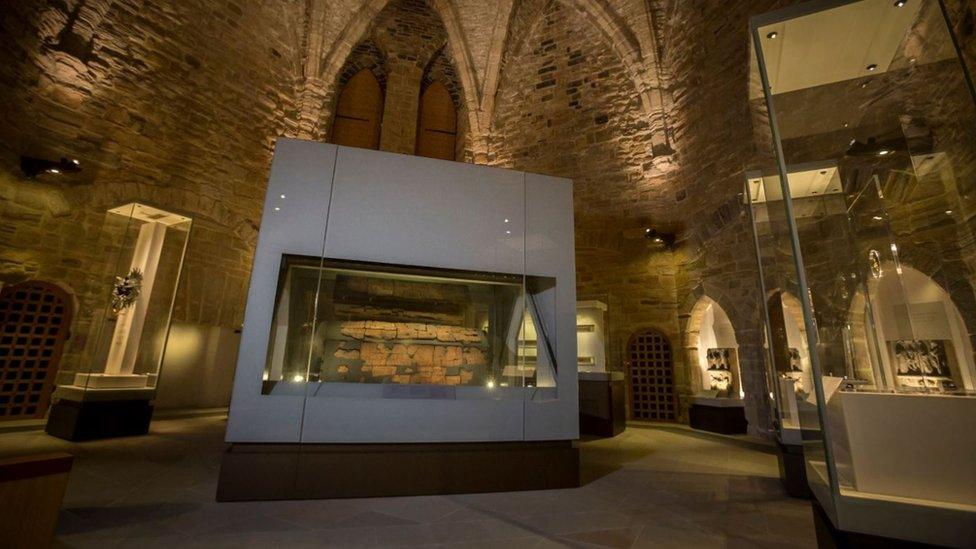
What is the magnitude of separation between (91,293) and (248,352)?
5944 millimetres

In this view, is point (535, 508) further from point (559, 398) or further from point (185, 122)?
point (185, 122)

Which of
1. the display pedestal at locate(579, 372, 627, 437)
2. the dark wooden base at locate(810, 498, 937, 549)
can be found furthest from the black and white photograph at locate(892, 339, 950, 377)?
the display pedestal at locate(579, 372, 627, 437)

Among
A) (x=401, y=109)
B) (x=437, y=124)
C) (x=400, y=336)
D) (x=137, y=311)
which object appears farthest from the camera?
(x=437, y=124)

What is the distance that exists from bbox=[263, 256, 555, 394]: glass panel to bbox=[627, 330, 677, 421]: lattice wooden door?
5.73m

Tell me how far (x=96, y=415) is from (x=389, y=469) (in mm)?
4102

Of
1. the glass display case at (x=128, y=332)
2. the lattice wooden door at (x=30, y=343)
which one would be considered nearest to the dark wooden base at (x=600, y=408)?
the glass display case at (x=128, y=332)

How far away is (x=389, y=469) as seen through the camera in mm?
2830

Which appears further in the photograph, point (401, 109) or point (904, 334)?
point (401, 109)

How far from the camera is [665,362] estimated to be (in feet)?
26.0

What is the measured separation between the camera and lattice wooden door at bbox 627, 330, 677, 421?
25.7 feet

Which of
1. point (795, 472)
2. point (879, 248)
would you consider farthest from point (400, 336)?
point (795, 472)

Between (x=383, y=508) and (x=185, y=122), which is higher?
(x=185, y=122)

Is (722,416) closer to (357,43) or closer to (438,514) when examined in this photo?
(438,514)

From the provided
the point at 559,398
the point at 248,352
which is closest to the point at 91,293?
the point at 248,352
